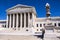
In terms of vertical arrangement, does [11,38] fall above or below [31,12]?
below

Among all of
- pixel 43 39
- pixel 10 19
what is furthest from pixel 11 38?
pixel 10 19

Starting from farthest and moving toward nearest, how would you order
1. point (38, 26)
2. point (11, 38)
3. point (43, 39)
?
point (38, 26) → point (11, 38) → point (43, 39)

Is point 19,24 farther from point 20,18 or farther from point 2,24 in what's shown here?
point 2,24

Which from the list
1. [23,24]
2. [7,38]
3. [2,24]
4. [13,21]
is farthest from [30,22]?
[7,38]

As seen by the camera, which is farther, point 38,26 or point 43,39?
point 38,26

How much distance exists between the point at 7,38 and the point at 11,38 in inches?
38.5

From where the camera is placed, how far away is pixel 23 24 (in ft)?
270

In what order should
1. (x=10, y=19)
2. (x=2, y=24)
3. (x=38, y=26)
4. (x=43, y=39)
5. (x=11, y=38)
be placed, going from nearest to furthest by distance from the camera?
(x=43, y=39), (x=11, y=38), (x=38, y=26), (x=10, y=19), (x=2, y=24)

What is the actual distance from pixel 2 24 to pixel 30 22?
20.1 metres

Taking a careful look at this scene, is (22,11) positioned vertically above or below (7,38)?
above

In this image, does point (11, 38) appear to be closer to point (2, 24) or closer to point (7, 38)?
point (7, 38)

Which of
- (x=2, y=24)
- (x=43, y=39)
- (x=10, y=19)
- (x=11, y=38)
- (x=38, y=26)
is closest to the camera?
(x=43, y=39)

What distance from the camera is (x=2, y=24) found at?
89188mm

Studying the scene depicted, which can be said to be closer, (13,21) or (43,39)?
(43,39)
